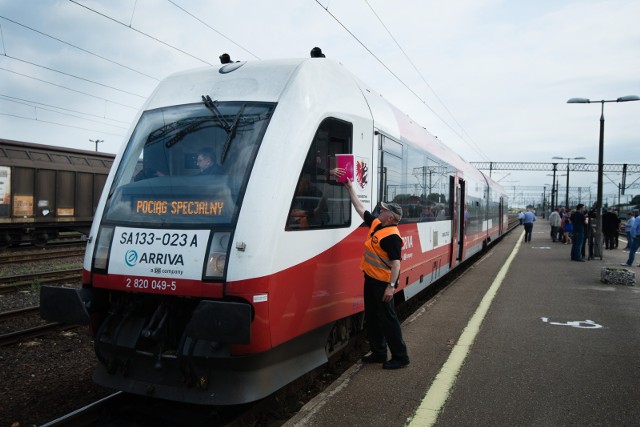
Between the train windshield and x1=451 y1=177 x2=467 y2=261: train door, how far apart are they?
7952 millimetres

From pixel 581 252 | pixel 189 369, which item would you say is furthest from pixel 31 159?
pixel 581 252

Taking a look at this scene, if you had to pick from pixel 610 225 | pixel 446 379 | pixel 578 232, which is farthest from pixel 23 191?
pixel 610 225

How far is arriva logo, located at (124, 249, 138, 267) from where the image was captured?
13.5 feet

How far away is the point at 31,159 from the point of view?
1777 centimetres

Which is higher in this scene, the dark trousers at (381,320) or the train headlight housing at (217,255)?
the train headlight housing at (217,255)

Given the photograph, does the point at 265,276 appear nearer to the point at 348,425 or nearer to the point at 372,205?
the point at 348,425

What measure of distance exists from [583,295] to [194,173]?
26.1 ft

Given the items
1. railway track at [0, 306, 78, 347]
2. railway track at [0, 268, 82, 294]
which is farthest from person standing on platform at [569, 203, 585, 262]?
railway track at [0, 306, 78, 347]

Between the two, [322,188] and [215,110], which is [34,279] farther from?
[322,188]

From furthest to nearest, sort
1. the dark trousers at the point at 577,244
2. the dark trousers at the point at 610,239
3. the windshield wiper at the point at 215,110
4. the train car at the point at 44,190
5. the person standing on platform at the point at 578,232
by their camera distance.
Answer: the dark trousers at the point at 610,239
the train car at the point at 44,190
the dark trousers at the point at 577,244
the person standing on platform at the point at 578,232
the windshield wiper at the point at 215,110

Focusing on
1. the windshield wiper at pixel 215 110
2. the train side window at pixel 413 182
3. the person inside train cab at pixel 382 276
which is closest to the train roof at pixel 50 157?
the train side window at pixel 413 182

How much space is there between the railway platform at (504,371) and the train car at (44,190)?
1435 cm

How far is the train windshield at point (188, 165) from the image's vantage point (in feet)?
13.4

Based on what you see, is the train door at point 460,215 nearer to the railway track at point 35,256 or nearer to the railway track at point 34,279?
the railway track at point 34,279
